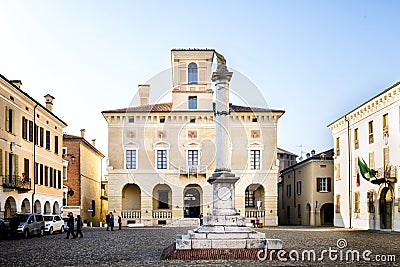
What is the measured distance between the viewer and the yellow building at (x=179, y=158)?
52.8 metres

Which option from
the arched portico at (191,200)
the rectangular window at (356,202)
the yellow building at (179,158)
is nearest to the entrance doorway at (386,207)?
the rectangular window at (356,202)

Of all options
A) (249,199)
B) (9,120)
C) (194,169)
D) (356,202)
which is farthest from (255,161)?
(9,120)

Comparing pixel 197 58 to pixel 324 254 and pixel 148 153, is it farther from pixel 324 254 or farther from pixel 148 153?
pixel 324 254

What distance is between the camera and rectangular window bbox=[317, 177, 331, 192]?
53188 mm

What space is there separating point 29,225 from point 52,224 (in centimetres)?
454

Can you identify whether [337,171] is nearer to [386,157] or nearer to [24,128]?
[386,157]

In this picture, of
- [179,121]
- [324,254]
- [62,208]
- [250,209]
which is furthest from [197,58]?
[324,254]

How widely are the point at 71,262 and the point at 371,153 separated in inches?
1135

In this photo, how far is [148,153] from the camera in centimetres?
5356

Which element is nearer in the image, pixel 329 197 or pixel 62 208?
pixel 62 208

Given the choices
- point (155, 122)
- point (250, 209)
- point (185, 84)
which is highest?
point (185, 84)

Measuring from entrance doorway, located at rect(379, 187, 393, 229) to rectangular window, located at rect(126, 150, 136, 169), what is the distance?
73.7 ft

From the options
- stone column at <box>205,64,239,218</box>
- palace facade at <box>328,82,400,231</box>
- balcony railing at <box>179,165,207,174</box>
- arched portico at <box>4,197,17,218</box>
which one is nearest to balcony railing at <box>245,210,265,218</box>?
balcony railing at <box>179,165,207,174</box>

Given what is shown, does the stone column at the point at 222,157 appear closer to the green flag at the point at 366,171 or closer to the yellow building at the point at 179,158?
the green flag at the point at 366,171
